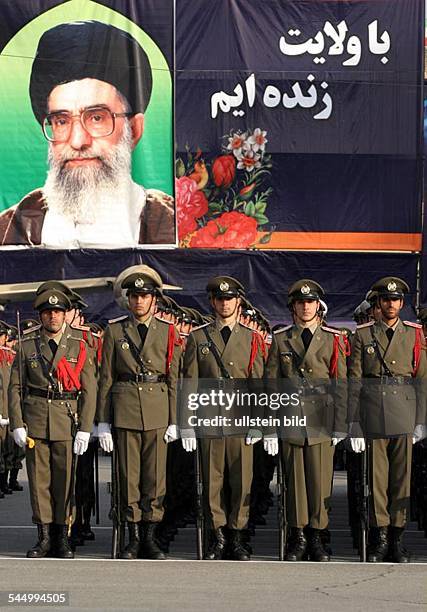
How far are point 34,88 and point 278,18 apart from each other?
428 centimetres

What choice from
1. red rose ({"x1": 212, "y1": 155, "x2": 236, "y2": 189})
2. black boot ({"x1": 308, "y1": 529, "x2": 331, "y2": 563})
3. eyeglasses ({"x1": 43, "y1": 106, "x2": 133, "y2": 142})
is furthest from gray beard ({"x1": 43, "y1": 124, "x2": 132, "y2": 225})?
black boot ({"x1": 308, "y1": 529, "x2": 331, "y2": 563})

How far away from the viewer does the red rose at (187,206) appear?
26266mm

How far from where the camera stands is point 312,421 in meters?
10.4

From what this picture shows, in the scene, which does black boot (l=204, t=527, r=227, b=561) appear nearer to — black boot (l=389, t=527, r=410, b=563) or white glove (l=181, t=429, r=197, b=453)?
white glove (l=181, t=429, r=197, b=453)

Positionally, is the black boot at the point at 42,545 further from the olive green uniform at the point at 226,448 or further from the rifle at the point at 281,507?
the rifle at the point at 281,507

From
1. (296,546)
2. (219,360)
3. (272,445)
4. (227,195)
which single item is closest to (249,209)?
(227,195)

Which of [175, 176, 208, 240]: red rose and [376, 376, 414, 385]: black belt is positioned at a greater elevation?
[175, 176, 208, 240]: red rose

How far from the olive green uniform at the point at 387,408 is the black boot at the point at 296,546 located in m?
0.48

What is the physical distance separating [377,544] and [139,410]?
71.2 inches

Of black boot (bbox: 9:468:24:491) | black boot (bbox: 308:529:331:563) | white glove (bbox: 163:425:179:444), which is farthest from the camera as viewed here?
black boot (bbox: 9:468:24:491)

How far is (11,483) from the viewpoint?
53.1 ft

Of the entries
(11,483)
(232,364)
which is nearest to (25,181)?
(11,483)

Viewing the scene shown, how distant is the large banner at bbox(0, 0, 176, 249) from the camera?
85.7 ft

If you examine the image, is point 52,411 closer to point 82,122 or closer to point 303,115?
point 82,122
